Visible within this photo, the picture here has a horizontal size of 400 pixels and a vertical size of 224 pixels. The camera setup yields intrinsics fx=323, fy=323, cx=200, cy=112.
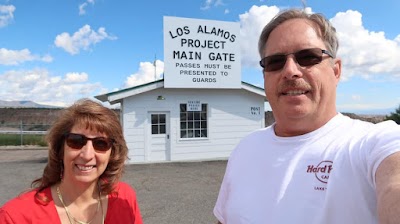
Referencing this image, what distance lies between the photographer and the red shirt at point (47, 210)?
1937 millimetres

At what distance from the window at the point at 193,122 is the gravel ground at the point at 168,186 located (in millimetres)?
1374

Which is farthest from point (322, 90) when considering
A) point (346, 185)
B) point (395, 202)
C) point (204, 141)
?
point (204, 141)

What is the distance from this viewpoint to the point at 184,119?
1369 cm

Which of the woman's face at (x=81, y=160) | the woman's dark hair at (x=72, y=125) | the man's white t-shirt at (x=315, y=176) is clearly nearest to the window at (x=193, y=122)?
the woman's dark hair at (x=72, y=125)

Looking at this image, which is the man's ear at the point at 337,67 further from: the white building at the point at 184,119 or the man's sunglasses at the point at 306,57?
the white building at the point at 184,119

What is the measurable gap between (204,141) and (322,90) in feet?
40.6

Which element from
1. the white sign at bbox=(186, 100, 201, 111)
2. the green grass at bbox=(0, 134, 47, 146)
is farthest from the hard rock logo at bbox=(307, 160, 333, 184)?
the green grass at bbox=(0, 134, 47, 146)

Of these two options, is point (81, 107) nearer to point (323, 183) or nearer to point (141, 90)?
point (323, 183)

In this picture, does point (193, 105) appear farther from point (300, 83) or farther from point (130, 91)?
point (300, 83)

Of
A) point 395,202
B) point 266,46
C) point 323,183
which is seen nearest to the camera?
point 395,202

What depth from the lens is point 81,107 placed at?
7.54ft

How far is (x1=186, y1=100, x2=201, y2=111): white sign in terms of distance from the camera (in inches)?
538

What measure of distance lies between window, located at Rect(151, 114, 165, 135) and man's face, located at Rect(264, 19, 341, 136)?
11.7 meters

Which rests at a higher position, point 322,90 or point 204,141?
point 322,90
